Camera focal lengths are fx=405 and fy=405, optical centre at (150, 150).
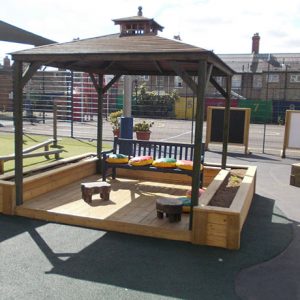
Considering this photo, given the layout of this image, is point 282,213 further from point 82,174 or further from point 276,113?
point 276,113

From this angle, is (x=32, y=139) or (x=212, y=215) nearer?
(x=212, y=215)

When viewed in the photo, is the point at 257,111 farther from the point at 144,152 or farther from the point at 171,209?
the point at 171,209

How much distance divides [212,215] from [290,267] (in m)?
1.18

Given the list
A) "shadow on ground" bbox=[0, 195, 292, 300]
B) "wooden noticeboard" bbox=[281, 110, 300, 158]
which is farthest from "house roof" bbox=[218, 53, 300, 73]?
"shadow on ground" bbox=[0, 195, 292, 300]

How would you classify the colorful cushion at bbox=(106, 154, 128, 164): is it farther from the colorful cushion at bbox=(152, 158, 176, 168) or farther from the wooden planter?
the wooden planter

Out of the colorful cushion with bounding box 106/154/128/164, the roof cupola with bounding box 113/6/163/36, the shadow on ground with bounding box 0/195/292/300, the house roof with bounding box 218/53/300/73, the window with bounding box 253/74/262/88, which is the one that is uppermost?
the house roof with bounding box 218/53/300/73

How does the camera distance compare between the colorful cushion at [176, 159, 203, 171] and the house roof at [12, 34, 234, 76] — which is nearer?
the house roof at [12, 34, 234, 76]

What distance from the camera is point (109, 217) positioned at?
249 inches

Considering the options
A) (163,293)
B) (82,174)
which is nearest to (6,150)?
(82,174)

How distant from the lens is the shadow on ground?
4.40m

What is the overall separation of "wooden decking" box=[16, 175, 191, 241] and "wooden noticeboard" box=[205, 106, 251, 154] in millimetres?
6837

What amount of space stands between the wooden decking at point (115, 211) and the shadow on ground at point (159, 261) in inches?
6.7

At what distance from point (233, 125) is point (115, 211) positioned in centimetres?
909

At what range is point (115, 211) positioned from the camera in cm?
669
